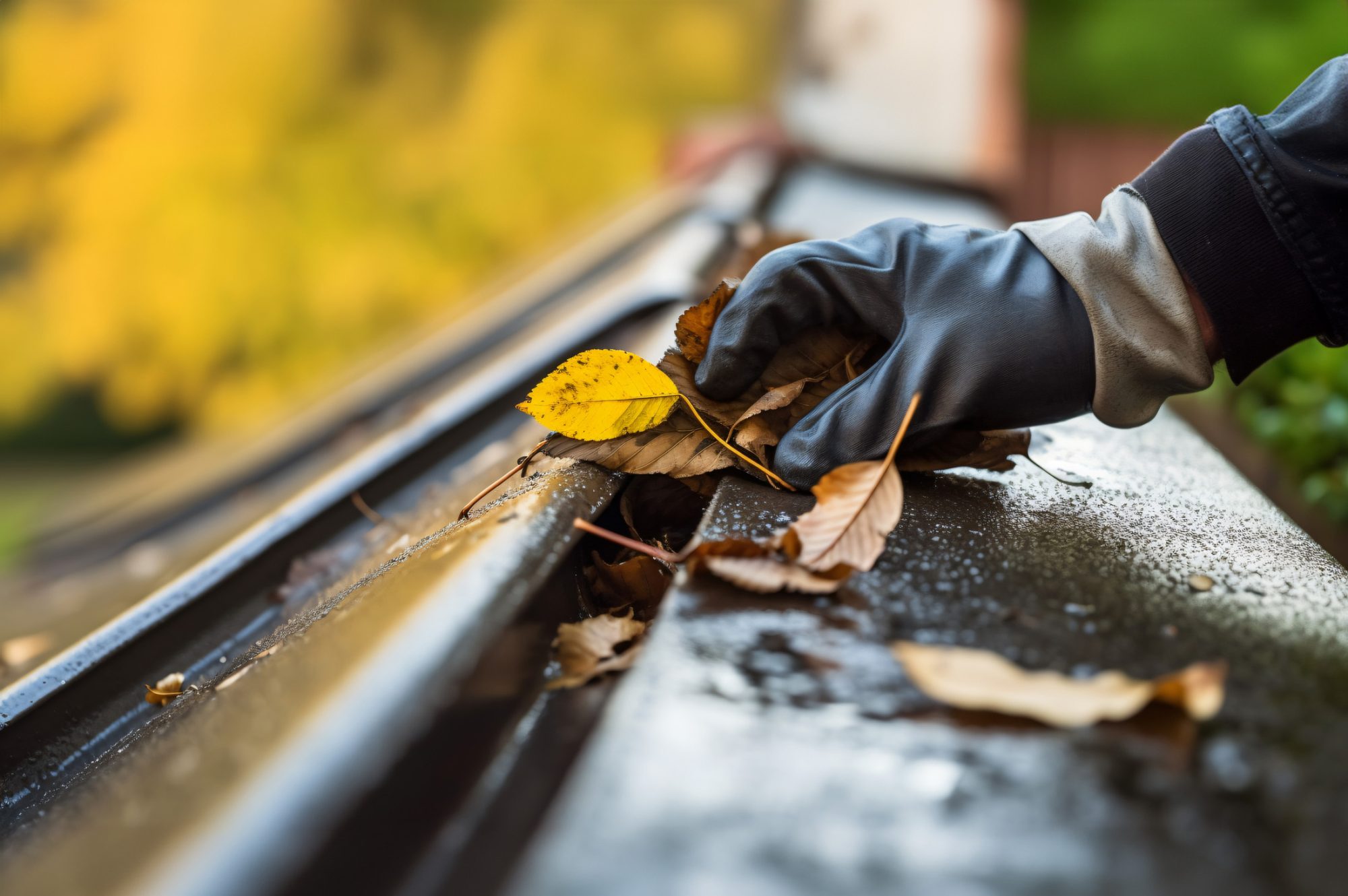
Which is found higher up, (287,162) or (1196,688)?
(287,162)

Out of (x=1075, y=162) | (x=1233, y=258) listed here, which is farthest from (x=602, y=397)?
(x=1075, y=162)

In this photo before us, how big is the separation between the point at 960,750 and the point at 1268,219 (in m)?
0.49

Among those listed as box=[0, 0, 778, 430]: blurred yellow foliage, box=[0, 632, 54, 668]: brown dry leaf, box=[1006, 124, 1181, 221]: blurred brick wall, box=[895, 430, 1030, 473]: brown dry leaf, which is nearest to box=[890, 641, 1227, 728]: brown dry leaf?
box=[895, 430, 1030, 473]: brown dry leaf

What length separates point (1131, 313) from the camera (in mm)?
690

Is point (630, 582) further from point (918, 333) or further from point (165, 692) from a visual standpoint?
point (165, 692)

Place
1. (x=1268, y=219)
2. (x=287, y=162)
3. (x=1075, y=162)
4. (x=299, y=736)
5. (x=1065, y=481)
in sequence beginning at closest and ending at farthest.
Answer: (x=299, y=736) → (x=1268, y=219) → (x=1065, y=481) → (x=1075, y=162) → (x=287, y=162)

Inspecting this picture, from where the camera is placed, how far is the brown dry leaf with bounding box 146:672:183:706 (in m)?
0.85

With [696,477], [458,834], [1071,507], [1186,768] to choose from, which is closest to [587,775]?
[458,834]

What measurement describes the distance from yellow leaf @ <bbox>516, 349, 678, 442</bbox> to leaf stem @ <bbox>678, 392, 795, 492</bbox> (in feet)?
0.06

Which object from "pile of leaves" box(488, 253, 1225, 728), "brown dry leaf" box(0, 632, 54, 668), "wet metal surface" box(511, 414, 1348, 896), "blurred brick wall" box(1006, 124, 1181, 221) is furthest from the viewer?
"blurred brick wall" box(1006, 124, 1181, 221)

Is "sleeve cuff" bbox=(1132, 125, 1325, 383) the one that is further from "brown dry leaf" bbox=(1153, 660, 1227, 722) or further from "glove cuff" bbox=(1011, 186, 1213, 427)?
"brown dry leaf" bbox=(1153, 660, 1227, 722)

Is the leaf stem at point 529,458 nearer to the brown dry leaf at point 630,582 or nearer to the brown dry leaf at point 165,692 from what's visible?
the brown dry leaf at point 630,582

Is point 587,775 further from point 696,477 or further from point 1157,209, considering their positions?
point 1157,209

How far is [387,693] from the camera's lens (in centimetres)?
41
